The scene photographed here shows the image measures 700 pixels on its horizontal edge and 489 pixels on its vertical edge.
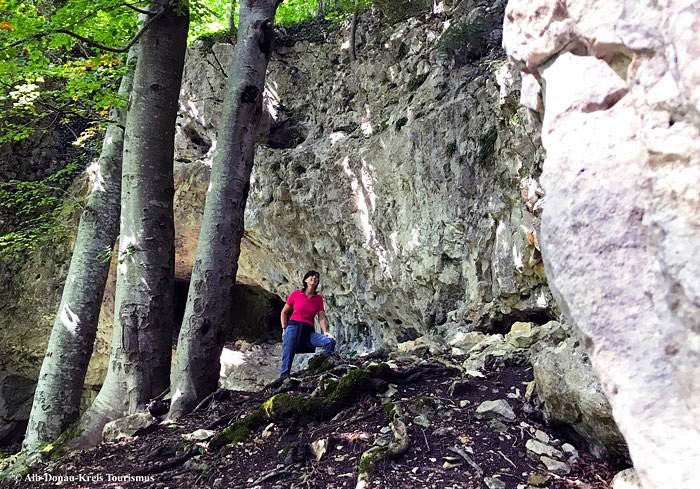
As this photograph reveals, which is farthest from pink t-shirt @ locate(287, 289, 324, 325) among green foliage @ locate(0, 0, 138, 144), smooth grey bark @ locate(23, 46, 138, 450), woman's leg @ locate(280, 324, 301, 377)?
green foliage @ locate(0, 0, 138, 144)

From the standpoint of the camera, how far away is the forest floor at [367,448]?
2.37m

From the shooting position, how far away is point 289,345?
5129 millimetres

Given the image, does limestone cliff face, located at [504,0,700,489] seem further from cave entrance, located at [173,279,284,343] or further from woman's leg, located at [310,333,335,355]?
cave entrance, located at [173,279,284,343]

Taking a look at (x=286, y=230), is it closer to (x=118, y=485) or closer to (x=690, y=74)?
(x=118, y=485)

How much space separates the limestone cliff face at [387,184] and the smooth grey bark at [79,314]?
3020 mm

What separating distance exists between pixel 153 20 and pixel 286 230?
5147 mm

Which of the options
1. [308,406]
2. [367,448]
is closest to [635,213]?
[367,448]

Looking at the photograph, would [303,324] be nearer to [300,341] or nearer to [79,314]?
[300,341]

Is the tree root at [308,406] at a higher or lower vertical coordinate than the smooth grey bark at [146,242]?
lower

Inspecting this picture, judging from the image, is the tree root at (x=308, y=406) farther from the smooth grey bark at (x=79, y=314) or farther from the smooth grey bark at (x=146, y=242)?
the smooth grey bark at (x=79, y=314)

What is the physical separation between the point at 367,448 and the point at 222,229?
2459 millimetres

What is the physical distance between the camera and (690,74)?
1128mm

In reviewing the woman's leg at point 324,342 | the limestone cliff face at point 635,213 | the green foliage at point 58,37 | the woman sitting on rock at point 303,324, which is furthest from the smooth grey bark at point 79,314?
the limestone cliff face at point 635,213

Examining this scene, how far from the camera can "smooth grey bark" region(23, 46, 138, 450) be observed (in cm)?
513
